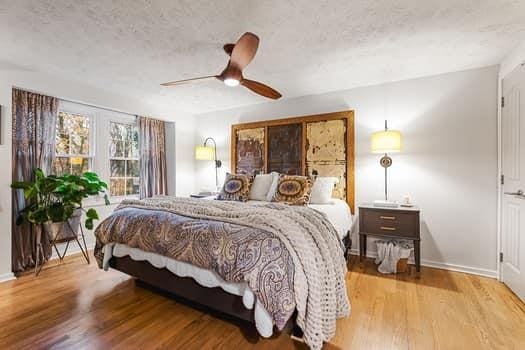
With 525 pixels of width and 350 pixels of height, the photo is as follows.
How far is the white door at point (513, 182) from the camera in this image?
2201mm

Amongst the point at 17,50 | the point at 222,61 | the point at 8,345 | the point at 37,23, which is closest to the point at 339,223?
the point at 222,61

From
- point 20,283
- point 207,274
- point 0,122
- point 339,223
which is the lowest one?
point 20,283

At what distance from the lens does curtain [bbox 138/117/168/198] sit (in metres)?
4.35

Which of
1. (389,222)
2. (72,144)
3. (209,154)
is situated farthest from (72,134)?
(389,222)

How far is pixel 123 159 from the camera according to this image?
417 cm

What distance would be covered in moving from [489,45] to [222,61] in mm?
2556

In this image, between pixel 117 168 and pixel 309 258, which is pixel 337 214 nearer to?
pixel 309 258

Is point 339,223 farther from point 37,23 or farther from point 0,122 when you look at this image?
point 0,122

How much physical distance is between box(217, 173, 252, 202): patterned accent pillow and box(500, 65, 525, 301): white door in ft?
8.84

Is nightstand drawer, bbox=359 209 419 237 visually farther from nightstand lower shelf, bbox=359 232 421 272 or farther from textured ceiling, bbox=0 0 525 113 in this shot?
textured ceiling, bbox=0 0 525 113

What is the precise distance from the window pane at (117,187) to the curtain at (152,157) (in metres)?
0.28

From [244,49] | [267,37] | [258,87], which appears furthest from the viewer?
[258,87]

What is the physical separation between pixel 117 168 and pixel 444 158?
4659 mm

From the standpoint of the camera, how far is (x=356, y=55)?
2531mm
